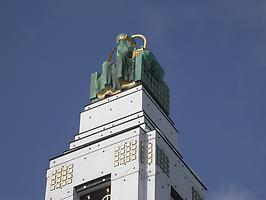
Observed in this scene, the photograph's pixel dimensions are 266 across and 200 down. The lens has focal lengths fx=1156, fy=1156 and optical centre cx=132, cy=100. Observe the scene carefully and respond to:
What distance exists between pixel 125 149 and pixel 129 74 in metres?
7.80

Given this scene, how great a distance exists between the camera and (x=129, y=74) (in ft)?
220

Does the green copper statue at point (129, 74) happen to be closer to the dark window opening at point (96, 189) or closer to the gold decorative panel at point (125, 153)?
the gold decorative panel at point (125, 153)

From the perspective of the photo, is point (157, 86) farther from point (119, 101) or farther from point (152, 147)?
point (152, 147)

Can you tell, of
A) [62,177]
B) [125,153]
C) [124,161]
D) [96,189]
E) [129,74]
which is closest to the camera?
[124,161]

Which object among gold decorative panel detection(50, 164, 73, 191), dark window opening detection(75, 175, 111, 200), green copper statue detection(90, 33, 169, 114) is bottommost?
dark window opening detection(75, 175, 111, 200)

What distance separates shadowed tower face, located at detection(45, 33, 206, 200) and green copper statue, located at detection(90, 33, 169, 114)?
0.06 meters

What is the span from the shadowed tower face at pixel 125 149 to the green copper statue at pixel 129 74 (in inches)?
2.3

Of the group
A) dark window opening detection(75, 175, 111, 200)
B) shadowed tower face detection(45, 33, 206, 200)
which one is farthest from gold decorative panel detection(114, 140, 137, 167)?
dark window opening detection(75, 175, 111, 200)

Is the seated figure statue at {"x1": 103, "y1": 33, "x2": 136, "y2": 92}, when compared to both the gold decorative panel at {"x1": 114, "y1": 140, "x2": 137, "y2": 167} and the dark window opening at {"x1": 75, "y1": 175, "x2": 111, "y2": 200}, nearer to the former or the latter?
the gold decorative panel at {"x1": 114, "y1": 140, "x2": 137, "y2": 167}

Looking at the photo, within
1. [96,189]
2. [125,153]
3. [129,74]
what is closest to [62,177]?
[96,189]

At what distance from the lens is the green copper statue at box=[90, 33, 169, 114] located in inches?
2613

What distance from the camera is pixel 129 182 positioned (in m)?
58.5

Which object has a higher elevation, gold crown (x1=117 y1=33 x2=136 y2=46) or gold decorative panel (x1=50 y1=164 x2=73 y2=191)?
gold crown (x1=117 y1=33 x2=136 y2=46)

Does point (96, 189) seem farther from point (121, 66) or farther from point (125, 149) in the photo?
point (121, 66)
